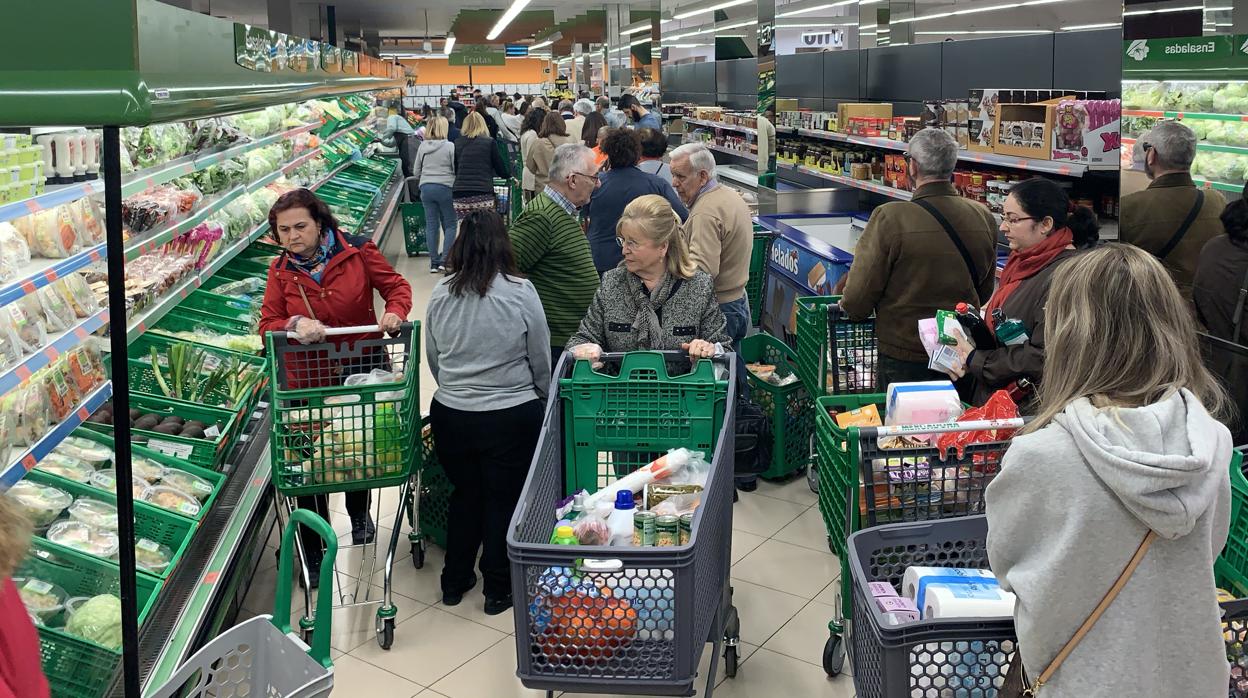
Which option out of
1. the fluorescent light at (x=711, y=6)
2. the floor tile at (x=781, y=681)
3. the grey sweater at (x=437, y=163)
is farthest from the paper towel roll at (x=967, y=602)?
the fluorescent light at (x=711, y=6)

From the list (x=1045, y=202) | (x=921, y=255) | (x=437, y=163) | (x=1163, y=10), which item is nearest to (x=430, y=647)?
(x=921, y=255)

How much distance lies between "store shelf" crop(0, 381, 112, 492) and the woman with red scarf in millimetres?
2832

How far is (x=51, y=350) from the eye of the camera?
329cm

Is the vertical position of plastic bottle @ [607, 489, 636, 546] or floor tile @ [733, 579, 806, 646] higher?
plastic bottle @ [607, 489, 636, 546]

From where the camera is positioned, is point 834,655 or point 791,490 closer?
point 834,655

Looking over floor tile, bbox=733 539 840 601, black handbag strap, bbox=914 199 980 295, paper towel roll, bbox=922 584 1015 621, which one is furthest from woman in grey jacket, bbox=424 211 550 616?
paper towel roll, bbox=922 584 1015 621

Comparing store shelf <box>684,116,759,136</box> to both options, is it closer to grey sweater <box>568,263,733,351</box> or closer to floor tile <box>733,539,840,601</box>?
floor tile <box>733,539,840,601</box>

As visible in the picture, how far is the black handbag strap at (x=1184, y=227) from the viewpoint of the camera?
13.7 ft

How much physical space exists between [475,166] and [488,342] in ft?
22.9

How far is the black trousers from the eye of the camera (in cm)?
409

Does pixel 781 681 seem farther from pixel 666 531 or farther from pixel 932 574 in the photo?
pixel 932 574

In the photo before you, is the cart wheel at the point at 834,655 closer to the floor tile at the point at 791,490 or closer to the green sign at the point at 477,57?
the floor tile at the point at 791,490

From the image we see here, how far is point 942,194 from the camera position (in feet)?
14.6

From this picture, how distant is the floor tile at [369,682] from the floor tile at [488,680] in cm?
10
